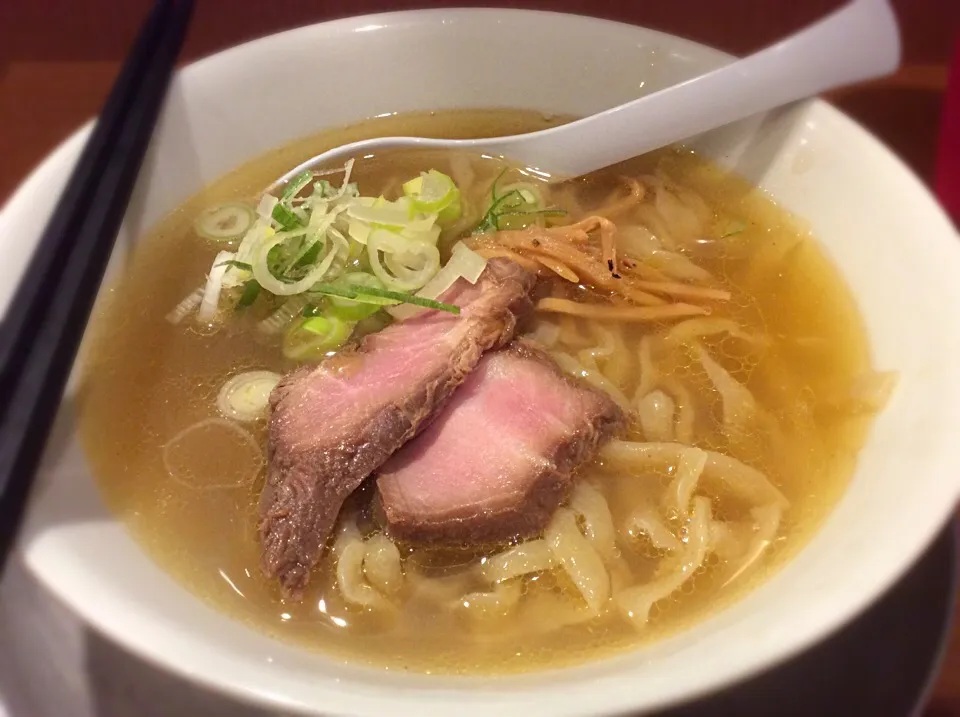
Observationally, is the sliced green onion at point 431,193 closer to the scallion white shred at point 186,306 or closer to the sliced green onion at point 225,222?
the sliced green onion at point 225,222

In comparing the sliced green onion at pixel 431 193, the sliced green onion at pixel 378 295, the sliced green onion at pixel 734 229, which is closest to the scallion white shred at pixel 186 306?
the sliced green onion at pixel 378 295

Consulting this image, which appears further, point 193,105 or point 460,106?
point 460,106

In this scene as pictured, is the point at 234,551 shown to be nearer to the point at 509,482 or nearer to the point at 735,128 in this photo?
the point at 509,482

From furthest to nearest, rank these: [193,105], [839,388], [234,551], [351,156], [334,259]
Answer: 1. [351,156]
2. [193,105]
3. [334,259]
4. [839,388]
5. [234,551]

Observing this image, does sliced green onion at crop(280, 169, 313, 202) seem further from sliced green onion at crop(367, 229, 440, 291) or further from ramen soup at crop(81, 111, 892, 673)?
sliced green onion at crop(367, 229, 440, 291)

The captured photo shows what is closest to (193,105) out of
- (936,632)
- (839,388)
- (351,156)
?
(351,156)
